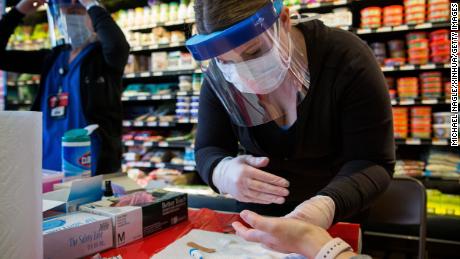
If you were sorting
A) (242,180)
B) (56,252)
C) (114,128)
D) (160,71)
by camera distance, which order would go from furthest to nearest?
(160,71) < (114,128) < (242,180) < (56,252)

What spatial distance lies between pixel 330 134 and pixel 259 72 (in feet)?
1.05

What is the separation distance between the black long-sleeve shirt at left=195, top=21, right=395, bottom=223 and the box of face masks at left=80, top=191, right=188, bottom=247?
14cm

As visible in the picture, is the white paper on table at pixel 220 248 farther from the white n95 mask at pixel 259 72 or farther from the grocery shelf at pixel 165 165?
the grocery shelf at pixel 165 165

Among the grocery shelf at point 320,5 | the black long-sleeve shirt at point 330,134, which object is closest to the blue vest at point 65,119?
the black long-sleeve shirt at point 330,134

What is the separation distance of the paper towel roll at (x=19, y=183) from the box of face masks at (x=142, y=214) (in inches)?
10.5

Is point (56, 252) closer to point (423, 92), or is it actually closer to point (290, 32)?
point (290, 32)

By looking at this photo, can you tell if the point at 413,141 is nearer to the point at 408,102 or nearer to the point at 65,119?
the point at 408,102

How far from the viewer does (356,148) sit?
1046 mm

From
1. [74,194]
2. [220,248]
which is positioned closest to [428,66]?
[220,248]

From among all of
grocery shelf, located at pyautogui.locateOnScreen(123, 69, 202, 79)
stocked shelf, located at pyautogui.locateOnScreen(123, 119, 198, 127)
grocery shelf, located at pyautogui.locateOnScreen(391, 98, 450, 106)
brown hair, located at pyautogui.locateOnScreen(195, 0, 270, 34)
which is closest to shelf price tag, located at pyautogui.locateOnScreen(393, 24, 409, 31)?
grocery shelf, located at pyautogui.locateOnScreen(391, 98, 450, 106)

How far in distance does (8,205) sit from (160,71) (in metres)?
3.62

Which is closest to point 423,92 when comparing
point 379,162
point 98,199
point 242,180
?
point 379,162

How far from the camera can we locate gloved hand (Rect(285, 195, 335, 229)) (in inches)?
32.3

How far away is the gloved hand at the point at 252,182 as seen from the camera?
985 mm
